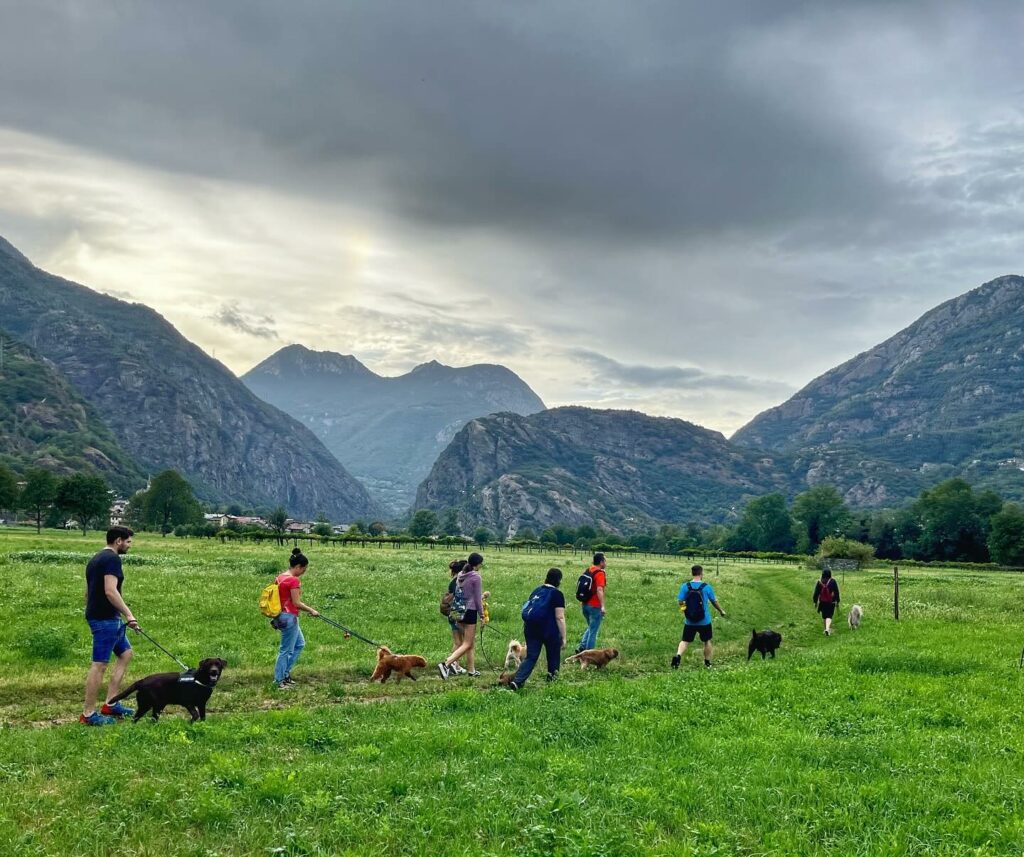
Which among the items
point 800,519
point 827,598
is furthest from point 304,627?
point 800,519

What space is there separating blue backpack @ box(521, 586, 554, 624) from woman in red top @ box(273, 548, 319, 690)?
16.5 feet

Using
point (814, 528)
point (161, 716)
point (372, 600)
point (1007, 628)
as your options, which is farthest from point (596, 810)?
point (814, 528)

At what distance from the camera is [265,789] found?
26.9ft

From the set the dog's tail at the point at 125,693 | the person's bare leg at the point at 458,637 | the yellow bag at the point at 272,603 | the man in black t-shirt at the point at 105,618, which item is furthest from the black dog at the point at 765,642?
the man in black t-shirt at the point at 105,618

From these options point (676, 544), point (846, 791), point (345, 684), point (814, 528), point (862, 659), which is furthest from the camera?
point (676, 544)

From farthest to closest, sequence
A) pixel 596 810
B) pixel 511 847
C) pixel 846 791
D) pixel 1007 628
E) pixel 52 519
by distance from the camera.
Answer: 1. pixel 52 519
2. pixel 1007 628
3. pixel 846 791
4. pixel 596 810
5. pixel 511 847

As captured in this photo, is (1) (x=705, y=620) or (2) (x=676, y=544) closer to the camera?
(1) (x=705, y=620)

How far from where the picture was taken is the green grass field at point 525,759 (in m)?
7.34

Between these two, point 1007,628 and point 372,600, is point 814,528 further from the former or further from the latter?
point 372,600

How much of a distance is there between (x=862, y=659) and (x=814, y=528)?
14760 centimetres

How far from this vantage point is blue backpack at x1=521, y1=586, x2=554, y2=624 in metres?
15.4

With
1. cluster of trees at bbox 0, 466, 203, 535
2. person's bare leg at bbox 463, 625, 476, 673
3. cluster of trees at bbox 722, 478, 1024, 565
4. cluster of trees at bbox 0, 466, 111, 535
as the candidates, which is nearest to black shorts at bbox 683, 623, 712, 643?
person's bare leg at bbox 463, 625, 476, 673

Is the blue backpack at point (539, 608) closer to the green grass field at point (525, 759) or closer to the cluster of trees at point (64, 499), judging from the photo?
the green grass field at point (525, 759)

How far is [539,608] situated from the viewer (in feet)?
50.7
